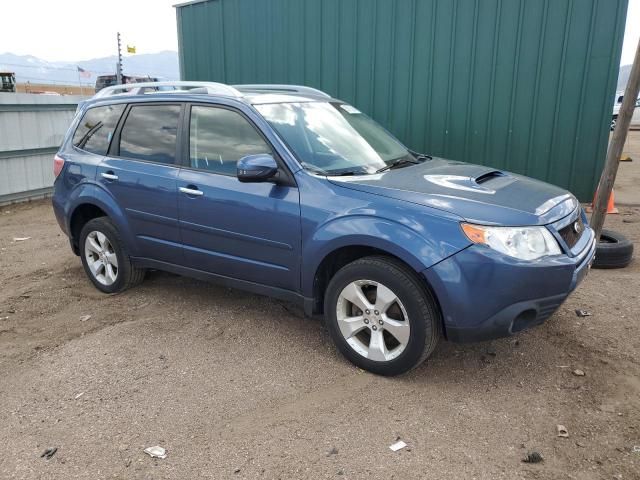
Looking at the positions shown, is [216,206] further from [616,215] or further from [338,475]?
[616,215]

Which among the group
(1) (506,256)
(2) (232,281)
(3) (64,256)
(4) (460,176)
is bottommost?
(3) (64,256)

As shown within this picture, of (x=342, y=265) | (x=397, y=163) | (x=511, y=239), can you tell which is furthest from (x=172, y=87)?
(x=511, y=239)

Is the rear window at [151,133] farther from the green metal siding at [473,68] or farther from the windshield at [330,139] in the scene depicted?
the green metal siding at [473,68]

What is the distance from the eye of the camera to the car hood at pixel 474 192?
312 centimetres

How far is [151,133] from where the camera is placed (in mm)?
4492

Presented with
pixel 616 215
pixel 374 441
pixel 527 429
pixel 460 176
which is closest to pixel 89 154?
pixel 460 176

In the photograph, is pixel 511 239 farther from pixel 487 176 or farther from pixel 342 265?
pixel 342 265

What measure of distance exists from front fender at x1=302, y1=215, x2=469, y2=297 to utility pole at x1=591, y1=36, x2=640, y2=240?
2.98m

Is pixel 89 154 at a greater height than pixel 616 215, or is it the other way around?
pixel 89 154

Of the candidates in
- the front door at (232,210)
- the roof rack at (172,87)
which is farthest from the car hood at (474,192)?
the roof rack at (172,87)

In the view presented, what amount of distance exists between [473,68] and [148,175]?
209 inches

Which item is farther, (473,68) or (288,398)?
(473,68)

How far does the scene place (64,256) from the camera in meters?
6.30

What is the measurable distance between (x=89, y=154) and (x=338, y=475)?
361 cm
